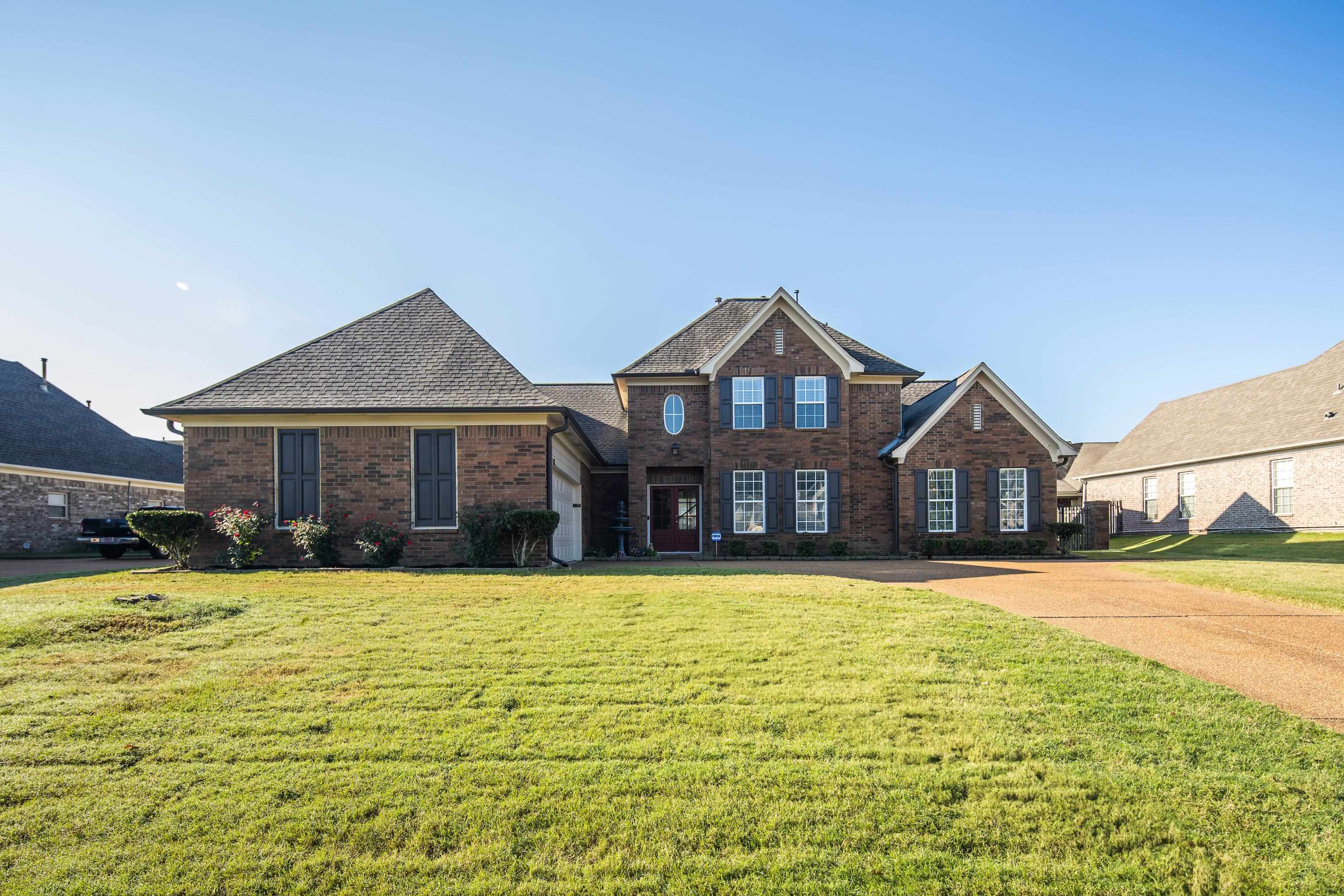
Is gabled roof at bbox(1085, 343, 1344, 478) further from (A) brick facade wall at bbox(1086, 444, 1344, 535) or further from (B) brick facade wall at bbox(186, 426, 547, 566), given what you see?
(B) brick facade wall at bbox(186, 426, 547, 566)

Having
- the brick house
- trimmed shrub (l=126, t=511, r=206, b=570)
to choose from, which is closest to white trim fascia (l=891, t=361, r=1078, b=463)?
the brick house

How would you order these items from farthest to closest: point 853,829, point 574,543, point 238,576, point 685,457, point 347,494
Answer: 1. point 685,457
2. point 574,543
3. point 347,494
4. point 238,576
5. point 853,829

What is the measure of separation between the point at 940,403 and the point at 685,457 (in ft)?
24.7

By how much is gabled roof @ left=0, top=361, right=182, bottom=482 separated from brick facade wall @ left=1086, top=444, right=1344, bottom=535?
137ft

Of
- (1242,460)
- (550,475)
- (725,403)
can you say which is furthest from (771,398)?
(1242,460)

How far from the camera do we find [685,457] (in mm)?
19703

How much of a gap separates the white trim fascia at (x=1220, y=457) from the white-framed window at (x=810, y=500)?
16.9 meters

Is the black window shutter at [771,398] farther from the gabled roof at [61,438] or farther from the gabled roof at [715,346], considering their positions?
the gabled roof at [61,438]

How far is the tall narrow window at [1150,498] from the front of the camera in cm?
2972

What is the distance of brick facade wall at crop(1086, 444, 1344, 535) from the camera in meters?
21.6

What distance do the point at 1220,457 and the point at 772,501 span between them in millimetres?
19616

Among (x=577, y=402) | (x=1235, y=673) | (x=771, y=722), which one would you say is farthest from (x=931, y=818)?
(x=577, y=402)

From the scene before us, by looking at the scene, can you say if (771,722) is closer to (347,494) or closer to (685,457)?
(347,494)

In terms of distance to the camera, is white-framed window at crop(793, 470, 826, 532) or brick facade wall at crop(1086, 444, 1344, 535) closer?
white-framed window at crop(793, 470, 826, 532)
